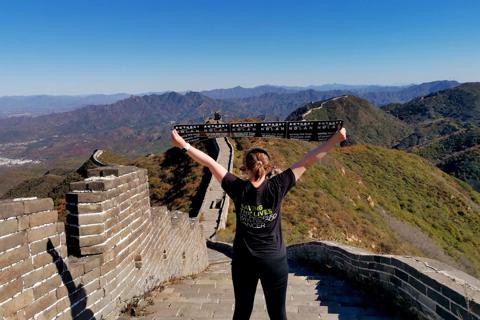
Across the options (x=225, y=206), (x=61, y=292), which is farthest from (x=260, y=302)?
(x=225, y=206)

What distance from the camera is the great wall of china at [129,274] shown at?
3635 millimetres

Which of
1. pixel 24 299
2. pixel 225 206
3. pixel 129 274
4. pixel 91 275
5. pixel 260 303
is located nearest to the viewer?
pixel 24 299

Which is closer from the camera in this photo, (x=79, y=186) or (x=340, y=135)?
(x=340, y=135)

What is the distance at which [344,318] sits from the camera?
5699 millimetres

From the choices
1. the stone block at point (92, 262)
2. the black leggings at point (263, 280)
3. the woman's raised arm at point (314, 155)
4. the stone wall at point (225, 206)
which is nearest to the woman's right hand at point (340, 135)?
the woman's raised arm at point (314, 155)

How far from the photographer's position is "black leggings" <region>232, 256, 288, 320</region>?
3.69 metres

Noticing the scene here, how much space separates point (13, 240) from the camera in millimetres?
3465

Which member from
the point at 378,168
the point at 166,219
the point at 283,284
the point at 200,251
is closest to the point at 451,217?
the point at 378,168

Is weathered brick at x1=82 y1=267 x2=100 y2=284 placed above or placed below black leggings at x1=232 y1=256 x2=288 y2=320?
below

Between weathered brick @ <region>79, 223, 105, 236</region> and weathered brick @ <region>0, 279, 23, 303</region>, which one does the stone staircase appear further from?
weathered brick @ <region>0, 279, 23, 303</region>

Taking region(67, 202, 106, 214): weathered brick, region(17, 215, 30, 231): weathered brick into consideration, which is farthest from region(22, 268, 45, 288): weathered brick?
region(67, 202, 106, 214): weathered brick

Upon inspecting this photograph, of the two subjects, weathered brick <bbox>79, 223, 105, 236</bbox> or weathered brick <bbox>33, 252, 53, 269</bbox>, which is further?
weathered brick <bbox>79, 223, 105, 236</bbox>

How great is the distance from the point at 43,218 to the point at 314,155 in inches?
98.2

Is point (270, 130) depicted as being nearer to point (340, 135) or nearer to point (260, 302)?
point (260, 302)
